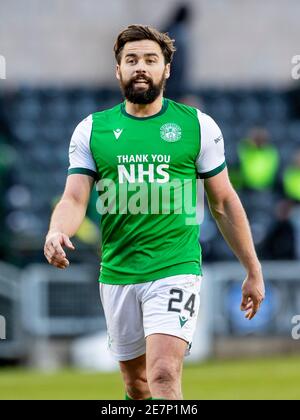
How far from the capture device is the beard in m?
7.08

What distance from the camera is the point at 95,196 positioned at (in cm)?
1421

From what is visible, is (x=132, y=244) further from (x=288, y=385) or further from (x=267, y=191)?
(x=267, y=191)

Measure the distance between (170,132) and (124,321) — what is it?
1.05 metres

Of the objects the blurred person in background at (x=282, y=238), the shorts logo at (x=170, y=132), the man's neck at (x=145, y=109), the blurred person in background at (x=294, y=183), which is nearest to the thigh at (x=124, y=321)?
the shorts logo at (x=170, y=132)

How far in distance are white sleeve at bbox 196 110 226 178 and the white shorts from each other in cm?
57

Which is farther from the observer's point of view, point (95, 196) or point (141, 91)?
point (95, 196)

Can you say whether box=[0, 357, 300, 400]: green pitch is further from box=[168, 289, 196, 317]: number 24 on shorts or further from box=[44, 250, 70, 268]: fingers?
box=[44, 250, 70, 268]: fingers

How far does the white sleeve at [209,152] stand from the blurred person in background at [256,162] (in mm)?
10581

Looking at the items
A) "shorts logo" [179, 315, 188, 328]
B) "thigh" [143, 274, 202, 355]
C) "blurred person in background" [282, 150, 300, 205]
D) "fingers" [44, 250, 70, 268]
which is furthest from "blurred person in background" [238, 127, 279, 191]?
"fingers" [44, 250, 70, 268]

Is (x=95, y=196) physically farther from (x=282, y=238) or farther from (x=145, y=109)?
(x=145, y=109)

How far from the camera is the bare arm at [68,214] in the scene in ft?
21.5

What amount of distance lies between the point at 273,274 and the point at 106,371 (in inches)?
89.6

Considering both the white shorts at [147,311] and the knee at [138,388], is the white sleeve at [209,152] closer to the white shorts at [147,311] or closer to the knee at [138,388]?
the white shorts at [147,311]

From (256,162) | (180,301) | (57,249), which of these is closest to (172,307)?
(180,301)
